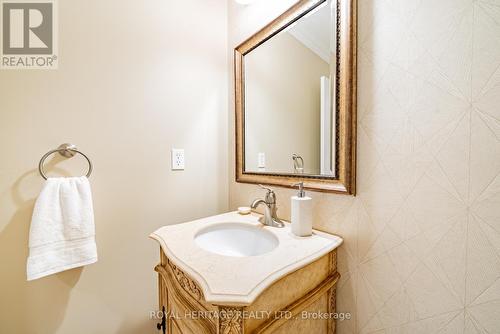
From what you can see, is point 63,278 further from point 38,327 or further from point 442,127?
point 442,127

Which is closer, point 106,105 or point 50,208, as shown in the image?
point 50,208

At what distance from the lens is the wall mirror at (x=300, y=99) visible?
69 centimetres

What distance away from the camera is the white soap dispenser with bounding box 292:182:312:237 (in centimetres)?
72

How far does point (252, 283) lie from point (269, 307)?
0.11m

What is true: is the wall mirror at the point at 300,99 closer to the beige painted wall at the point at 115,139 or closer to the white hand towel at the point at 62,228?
the beige painted wall at the point at 115,139

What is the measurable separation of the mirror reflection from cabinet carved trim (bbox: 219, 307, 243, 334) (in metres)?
0.54

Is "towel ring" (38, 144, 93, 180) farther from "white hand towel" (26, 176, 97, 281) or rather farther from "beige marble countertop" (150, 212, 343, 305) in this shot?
"beige marble countertop" (150, 212, 343, 305)

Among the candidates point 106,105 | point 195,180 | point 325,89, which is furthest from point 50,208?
point 325,89

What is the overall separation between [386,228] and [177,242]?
0.68 m

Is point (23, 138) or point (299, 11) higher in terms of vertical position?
point (299, 11)

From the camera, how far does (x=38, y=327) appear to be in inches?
34.8

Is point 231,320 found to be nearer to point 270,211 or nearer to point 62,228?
point 270,211

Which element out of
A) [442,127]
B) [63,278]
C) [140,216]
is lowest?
[63,278]

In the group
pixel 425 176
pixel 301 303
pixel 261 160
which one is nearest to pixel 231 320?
pixel 301 303
